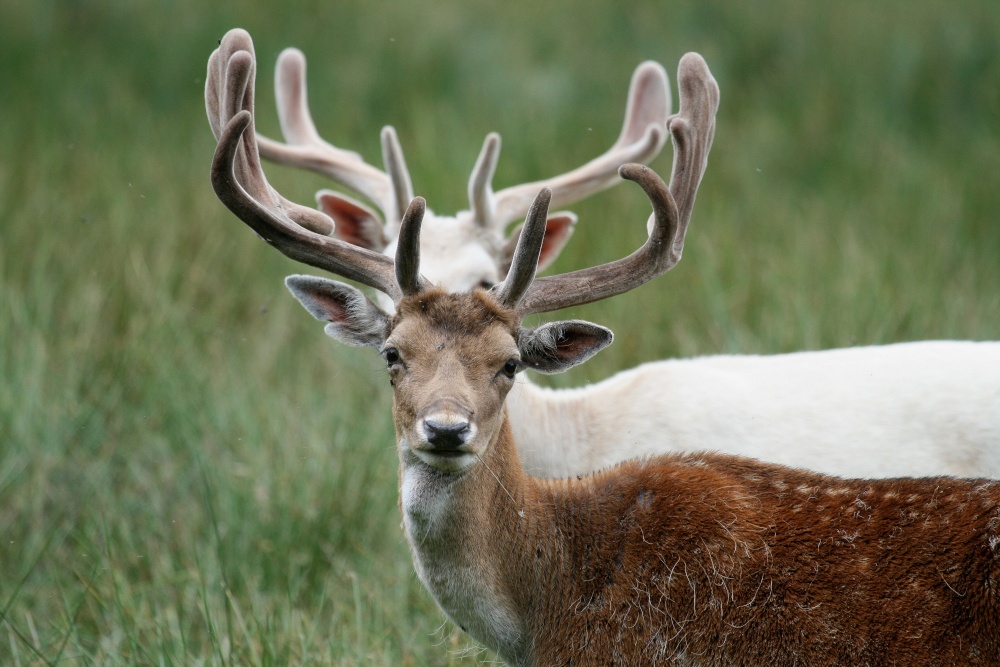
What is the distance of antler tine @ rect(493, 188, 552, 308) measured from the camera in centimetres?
372

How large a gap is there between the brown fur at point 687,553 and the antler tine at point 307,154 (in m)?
2.32

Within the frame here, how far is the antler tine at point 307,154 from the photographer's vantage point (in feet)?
20.2

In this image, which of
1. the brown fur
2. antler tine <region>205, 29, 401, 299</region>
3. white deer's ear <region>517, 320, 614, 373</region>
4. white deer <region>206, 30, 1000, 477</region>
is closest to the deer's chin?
the brown fur

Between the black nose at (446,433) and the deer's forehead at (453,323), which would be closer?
the black nose at (446,433)

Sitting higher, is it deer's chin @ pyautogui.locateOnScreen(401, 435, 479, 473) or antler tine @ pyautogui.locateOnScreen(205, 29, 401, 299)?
antler tine @ pyautogui.locateOnScreen(205, 29, 401, 299)

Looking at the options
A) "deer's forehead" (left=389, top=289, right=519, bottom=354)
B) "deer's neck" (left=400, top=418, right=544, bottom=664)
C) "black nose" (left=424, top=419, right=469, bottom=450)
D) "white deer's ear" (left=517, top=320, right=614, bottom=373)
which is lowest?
"deer's neck" (left=400, top=418, right=544, bottom=664)

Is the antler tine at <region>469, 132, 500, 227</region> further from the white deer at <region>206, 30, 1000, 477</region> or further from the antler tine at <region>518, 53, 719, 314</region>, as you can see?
the antler tine at <region>518, 53, 719, 314</region>

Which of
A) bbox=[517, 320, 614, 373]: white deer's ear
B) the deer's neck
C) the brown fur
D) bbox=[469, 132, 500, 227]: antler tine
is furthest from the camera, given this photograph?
bbox=[469, 132, 500, 227]: antler tine

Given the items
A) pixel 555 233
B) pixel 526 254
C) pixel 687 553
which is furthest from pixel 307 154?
pixel 687 553

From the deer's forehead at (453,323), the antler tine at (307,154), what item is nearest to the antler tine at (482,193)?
the antler tine at (307,154)

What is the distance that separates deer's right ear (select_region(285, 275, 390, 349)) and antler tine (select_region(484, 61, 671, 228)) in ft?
6.02

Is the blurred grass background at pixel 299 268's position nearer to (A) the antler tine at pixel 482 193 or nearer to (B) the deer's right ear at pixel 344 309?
(A) the antler tine at pixel 482 193

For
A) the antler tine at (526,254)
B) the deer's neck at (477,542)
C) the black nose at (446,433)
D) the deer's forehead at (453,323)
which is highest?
the antler tine at (526,254)

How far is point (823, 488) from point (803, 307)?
3248mm
